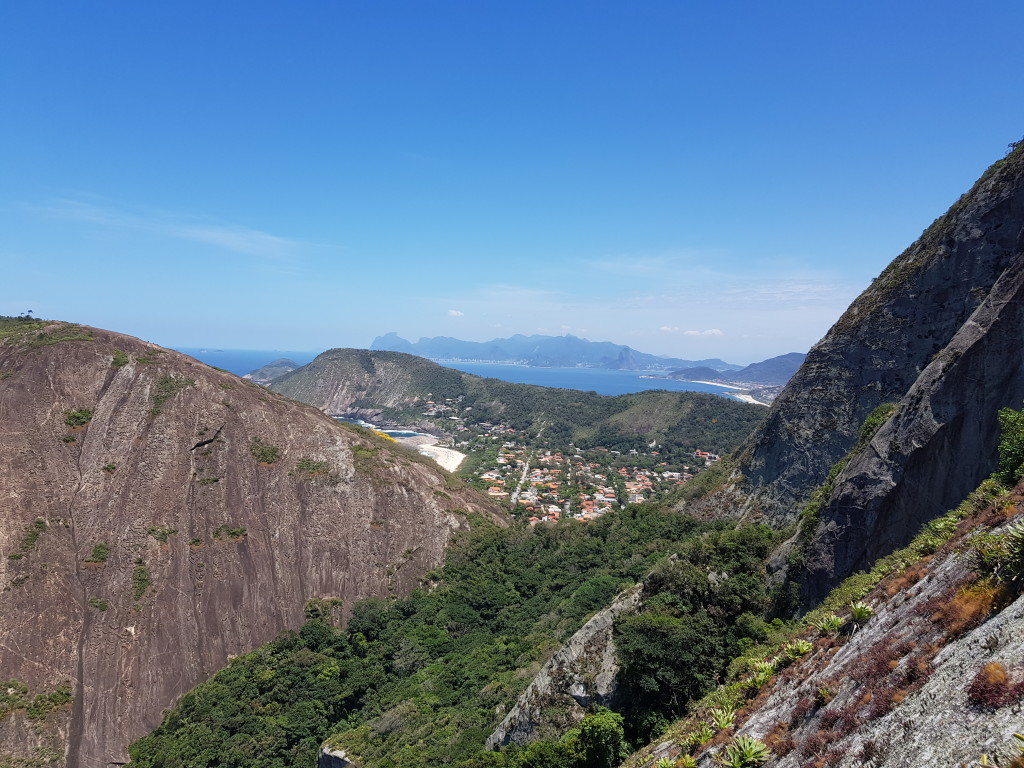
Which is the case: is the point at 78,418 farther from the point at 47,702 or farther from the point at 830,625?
the point at 830,625

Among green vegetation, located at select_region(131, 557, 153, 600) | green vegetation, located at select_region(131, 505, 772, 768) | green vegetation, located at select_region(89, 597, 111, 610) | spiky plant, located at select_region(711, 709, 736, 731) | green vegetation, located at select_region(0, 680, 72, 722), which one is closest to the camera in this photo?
spiky plant, located at select_region(711, 709, 736, 731)

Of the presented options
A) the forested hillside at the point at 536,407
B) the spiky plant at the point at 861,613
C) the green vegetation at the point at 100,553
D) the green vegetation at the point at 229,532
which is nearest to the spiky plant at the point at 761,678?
the spiky plant at the point at 861,613

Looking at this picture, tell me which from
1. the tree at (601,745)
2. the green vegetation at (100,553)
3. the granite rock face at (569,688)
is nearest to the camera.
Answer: the tree at (601,745)

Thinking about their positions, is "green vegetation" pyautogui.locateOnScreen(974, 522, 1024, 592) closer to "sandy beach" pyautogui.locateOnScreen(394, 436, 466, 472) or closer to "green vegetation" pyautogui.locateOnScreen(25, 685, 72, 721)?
"green vegetation" pyautogui.locateOnScreen(25, 685, 72, 721)

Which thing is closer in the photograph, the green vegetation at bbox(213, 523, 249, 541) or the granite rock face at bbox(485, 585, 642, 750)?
the granite rock face at bbox(485, 585, 642, 750)

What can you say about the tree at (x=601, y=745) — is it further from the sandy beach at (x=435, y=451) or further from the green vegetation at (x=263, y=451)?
the sandy beach at (x=435, y=451)

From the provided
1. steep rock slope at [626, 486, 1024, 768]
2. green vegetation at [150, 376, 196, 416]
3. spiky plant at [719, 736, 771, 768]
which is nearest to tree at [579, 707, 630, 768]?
steep rock slope at [626, 486, 1024, 768]

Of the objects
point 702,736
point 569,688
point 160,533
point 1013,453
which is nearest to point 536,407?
point 160,533
